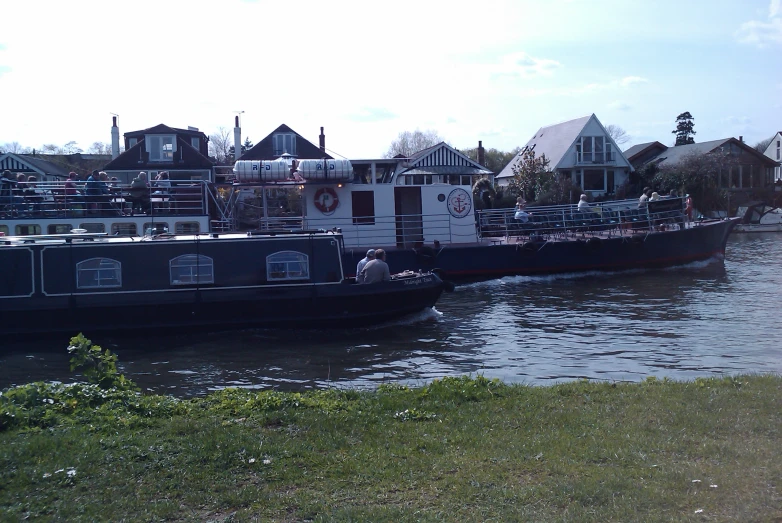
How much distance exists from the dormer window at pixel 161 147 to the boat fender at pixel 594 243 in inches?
1248

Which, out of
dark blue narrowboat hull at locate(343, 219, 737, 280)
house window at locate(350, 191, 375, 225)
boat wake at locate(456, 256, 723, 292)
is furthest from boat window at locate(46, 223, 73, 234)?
boat wake at locate(456, 256, 723, 292)

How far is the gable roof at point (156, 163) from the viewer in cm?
4788

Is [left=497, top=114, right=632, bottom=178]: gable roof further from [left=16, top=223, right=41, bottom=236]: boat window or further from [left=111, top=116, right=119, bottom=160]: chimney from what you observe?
[left=16, top=223, right=41, bottom=236]: boat window

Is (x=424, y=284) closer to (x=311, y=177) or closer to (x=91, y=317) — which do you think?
(x=91, y=317)

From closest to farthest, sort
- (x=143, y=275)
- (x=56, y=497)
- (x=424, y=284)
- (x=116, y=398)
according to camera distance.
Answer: (x=56, y=497) → (x=116, y=398) → (x=143, y=275) → (x=424, y=284)

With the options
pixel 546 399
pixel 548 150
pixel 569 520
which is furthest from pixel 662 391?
pixel 548 150

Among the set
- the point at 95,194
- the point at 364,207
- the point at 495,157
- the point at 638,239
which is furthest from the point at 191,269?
the point at 495,157

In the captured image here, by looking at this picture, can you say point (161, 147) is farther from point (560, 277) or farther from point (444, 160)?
point (560, 277)

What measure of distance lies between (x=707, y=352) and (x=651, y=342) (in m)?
1.30

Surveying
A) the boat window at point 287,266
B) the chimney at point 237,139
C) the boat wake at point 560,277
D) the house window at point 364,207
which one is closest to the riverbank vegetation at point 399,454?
the boat window at point 287,266

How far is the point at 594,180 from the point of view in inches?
2243

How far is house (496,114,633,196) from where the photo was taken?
55.5m

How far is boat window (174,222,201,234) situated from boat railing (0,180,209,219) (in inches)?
18.2

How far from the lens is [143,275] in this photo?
1590cm
